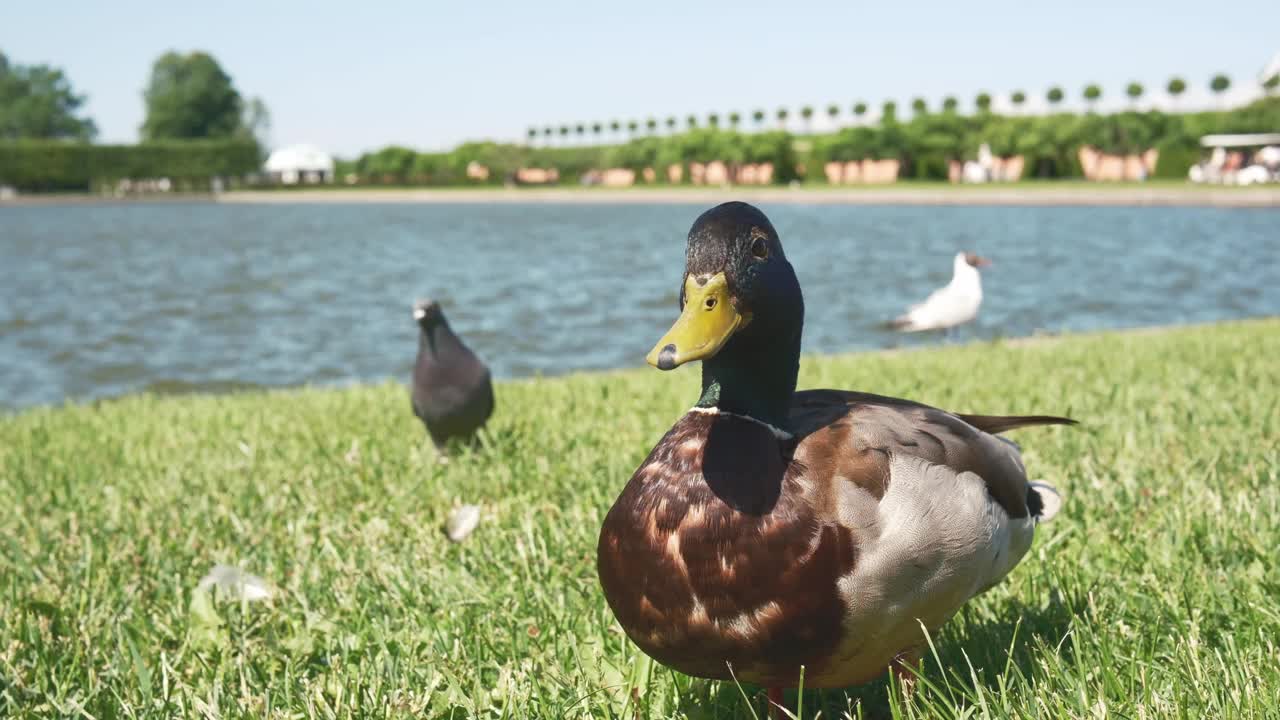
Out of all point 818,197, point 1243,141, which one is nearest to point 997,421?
point 818,197

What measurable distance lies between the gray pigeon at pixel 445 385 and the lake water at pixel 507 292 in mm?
3393

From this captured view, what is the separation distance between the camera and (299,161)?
4424 inches

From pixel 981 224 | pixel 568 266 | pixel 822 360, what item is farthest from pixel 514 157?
pixel 822 360

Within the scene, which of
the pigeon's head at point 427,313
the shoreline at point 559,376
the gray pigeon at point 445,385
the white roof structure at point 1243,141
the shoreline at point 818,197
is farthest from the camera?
the white roof structure at point 1243,141

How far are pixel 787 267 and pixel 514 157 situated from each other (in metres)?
97.9

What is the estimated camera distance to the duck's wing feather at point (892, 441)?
173cm

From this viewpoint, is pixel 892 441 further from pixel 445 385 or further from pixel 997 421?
pixel 445 385

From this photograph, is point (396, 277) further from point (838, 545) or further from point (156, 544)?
point (838, 545)

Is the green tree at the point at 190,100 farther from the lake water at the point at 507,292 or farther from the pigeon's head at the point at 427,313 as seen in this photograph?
the pigeon's head at the point at 427,313

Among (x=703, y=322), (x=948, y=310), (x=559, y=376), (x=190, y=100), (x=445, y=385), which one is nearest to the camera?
(x=703, y=322)

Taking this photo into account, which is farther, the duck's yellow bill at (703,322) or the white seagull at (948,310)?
the white seagull at (948,310)

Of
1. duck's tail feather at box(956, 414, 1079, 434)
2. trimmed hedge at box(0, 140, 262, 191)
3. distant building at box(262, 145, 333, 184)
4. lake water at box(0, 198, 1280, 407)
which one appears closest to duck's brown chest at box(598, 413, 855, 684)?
duck's tail feather at box(956, 414, 1079, 434)

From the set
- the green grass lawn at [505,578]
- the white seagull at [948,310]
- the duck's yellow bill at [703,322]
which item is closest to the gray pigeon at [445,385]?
the green grass lawn at [505,578]

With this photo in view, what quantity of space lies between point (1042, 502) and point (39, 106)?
5058 inches
